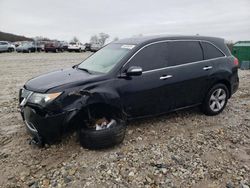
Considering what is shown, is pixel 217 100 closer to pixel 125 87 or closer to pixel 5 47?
pixel 125 87

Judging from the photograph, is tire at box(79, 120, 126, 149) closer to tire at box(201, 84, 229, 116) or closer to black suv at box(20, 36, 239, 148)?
black suv at box(20, 36, 239, 148)

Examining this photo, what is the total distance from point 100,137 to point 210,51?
3.11 metres

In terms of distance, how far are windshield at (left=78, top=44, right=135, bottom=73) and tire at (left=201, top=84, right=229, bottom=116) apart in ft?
6.65

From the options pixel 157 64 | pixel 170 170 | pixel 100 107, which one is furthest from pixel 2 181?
pixel 157 64

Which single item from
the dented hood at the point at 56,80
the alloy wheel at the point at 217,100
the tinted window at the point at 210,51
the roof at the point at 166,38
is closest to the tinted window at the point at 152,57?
the roof at the point at 166,38

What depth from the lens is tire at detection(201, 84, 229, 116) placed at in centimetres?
560

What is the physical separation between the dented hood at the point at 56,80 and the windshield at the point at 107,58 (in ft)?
0.99

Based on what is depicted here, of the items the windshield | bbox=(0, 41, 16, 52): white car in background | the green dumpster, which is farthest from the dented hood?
bbox=(0, 41, 16, 52): white car in background

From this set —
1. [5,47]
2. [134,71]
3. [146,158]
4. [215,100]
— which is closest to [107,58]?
[134,71]

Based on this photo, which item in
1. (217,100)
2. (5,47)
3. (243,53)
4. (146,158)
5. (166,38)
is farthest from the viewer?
(5,47)

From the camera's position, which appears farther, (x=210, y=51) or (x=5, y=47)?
(x=5, y=47)

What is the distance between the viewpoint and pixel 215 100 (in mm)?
5754

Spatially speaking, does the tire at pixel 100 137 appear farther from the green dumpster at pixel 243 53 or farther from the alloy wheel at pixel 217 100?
the green dumpster at pixel 243 53

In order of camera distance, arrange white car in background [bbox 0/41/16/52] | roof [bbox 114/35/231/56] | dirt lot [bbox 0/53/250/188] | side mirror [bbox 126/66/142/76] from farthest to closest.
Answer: white car in background [bbox 0/41/16/52], roof [bbox 114/35/231/56], side mirror [bbox 126/66/142/76], dirt lot [bbox 0/53/250/188]
